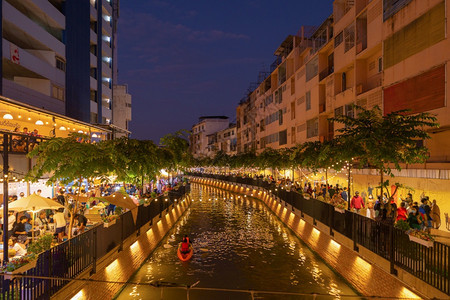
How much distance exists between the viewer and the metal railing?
8.53m

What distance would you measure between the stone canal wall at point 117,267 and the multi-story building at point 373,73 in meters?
15.3

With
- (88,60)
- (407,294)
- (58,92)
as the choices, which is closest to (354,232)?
(407,294)

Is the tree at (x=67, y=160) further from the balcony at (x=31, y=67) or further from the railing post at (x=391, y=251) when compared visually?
the balcony at (x=31, y=67)

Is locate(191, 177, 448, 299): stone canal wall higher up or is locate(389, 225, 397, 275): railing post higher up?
locate(389, 225, 397, 275): railing post

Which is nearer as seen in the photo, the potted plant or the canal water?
the canal water

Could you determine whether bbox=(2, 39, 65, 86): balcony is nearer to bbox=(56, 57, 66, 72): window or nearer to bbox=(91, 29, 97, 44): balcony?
bbox=(56, 57, 66, 72): window

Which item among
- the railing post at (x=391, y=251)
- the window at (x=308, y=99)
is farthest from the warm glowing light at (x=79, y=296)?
the window at (x=308, y=99)

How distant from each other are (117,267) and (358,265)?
30.4 ft

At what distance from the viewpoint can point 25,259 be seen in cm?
912

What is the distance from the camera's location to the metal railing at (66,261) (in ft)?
28.0

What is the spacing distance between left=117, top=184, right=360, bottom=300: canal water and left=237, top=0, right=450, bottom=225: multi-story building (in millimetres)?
8464

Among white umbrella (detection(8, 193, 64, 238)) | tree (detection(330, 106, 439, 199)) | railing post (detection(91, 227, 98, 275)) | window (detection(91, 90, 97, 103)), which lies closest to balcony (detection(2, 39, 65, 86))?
window (detection(91, 90, 97, 103))

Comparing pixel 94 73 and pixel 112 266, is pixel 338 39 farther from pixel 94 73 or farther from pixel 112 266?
pixel 94 73

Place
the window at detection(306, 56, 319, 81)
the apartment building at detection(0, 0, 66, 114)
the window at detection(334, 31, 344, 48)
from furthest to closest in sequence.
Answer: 1. the window at detection(306, 56, 319, 81)
2. the window at detection(334, 31, 344, 48)
3. the apartment building at detection(0, 0, 66, 114)
